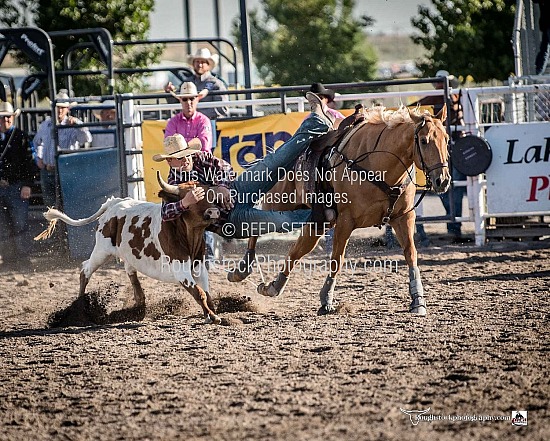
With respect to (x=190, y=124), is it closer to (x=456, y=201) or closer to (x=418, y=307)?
(x=418, y=307)

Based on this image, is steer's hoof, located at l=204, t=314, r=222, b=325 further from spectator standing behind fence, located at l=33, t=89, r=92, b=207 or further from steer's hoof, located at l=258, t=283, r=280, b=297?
spectator standing behind fence, located at l=33, t=89, r=92, b=207

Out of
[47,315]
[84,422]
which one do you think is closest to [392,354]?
[84,422]

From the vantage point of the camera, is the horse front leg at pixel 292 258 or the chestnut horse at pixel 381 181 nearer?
the chestnut horse at pixel 381 181

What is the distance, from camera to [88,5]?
592 inches

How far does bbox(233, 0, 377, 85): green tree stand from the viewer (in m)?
23.8

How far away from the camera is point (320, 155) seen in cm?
700

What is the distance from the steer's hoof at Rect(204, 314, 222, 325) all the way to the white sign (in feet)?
15.3

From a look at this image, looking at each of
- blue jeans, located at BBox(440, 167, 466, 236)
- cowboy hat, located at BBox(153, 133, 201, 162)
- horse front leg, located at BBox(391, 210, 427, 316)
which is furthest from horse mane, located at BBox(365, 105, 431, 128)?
blue jeans, located at BBox(440, 167, 466, 236)

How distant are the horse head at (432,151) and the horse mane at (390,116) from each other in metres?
0.13

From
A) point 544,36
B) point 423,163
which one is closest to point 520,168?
point 544,36

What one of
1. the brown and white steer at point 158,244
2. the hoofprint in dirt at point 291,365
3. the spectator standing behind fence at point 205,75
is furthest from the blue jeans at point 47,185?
the brown and white steer at point 158,244

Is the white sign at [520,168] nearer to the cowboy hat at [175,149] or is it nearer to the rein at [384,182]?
the rein at [384,182]

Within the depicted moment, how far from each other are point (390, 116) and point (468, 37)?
41.5 feet

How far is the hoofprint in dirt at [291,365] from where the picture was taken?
4004 mm
